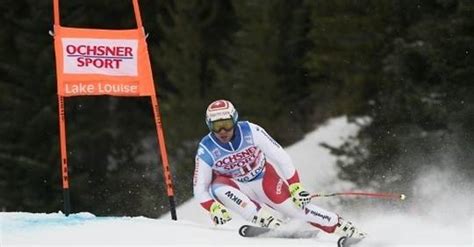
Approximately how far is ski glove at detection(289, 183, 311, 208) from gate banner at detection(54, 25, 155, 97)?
118 inches

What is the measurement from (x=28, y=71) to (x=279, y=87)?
688 centimetres

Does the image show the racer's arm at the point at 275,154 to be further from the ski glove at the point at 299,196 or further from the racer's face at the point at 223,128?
the racer's face at the point at 223,128

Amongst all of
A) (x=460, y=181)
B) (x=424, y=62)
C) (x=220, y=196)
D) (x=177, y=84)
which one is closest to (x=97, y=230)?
(x=220, y=196)

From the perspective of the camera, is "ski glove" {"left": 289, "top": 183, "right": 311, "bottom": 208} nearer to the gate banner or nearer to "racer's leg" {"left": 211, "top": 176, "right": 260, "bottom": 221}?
"racer's leg" {"left": 211, "top": 176, "right": 260, "bottom": 221}

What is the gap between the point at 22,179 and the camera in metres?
28.9

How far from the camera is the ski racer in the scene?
34.6 ft

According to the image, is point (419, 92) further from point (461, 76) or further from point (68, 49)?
point (68, 49)

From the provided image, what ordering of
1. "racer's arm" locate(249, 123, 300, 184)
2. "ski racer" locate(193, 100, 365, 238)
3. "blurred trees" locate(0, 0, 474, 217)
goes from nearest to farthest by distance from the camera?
1. "ski racer" locate(193, 100, 365, 238)
2. "racer's arm" locate(249, 123, 300, 184)
3. "blurred trees" locate(0, 0, 474, 217)

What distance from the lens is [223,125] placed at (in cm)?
1064

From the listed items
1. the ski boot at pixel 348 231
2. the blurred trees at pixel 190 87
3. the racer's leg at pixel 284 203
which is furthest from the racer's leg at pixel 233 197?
the blurred trees at pixel 190 87

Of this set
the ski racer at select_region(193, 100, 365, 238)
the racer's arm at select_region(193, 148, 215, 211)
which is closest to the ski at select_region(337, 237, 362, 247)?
the ski racer at select_region(193, 100, 365, 238)

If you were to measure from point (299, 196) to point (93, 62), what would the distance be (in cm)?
340

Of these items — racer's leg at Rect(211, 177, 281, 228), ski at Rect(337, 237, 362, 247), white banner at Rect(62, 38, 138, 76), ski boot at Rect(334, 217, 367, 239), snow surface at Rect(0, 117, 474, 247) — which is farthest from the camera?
white banner at Rect(62, 38, 138, 76)

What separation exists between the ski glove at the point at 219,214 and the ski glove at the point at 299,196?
0.66 m
